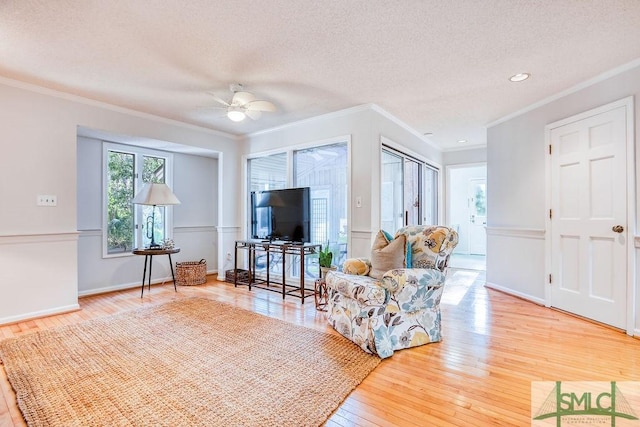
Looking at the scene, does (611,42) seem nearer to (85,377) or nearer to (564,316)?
(564,316)

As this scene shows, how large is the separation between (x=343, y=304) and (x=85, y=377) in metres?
1.86

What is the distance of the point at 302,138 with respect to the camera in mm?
4426

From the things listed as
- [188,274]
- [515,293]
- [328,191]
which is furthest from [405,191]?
[188,274]

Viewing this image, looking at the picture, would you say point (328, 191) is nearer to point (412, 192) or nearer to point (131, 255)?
point (412, 192)

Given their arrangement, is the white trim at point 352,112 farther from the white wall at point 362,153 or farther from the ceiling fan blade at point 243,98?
the ceiling fan blade at point 243,98

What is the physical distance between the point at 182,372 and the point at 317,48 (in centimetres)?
253

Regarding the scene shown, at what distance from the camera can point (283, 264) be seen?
3961 millimetres

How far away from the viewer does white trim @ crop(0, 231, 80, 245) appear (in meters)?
3.09

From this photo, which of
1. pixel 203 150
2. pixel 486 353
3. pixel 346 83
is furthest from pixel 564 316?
pixel 203 150

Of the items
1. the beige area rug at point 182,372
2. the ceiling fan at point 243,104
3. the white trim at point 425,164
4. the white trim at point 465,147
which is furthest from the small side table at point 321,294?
the white trim at point 465,147

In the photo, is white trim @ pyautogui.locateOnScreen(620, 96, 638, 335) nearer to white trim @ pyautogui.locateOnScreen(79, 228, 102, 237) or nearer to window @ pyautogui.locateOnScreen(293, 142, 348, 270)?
window @ pyautogui.locateOnScreen(293, 142, 348, 270)

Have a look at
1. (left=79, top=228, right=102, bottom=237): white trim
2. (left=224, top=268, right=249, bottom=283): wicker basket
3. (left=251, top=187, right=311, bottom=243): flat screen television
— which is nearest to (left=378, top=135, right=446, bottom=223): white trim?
(left=251, top=187, right=311, bottom=243): flat screen television

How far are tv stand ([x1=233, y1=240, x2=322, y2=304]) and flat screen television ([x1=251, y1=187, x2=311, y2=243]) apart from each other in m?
0.12

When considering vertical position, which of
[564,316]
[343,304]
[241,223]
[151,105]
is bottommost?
[564,316]
